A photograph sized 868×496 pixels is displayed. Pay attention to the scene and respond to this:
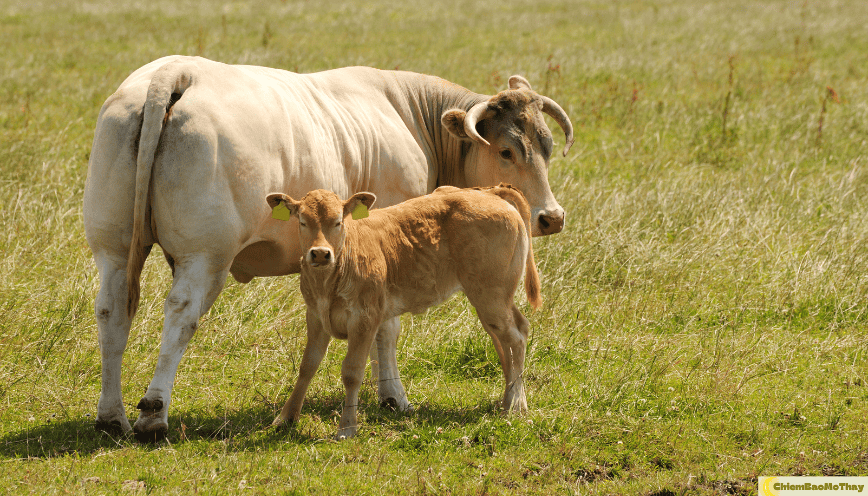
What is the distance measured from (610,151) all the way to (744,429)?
6.75 metres

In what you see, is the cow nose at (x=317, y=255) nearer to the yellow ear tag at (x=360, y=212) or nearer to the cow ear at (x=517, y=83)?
the yellow ear tag at (x=360, y=212)

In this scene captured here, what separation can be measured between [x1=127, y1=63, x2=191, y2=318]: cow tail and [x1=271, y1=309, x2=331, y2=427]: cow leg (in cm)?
101

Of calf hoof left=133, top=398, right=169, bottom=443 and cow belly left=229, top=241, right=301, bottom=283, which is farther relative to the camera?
cow belly left=229, top=241, right=301, bottom=283

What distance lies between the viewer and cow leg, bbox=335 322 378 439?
4648mm

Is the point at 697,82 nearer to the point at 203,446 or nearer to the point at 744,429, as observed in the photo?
the point at 744,429

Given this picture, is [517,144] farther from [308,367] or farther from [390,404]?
[308,367]

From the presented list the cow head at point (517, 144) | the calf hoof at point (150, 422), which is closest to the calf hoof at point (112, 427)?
the calf hoof at point (150, 422)

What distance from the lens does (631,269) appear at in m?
7.40

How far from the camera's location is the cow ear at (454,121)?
6.16 meters

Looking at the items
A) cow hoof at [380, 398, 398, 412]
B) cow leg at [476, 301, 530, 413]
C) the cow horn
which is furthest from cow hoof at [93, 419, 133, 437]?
the cow horn

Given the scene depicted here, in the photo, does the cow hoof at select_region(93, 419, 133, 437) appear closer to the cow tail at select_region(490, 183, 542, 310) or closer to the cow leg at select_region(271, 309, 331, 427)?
the cow leg at select_region(271, 309, 331, 427)

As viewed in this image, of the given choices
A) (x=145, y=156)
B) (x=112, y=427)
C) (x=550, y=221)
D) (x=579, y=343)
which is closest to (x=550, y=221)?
(x=550, y=221)

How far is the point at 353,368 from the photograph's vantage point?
15.3 ft

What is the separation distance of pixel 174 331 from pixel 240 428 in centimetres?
78
